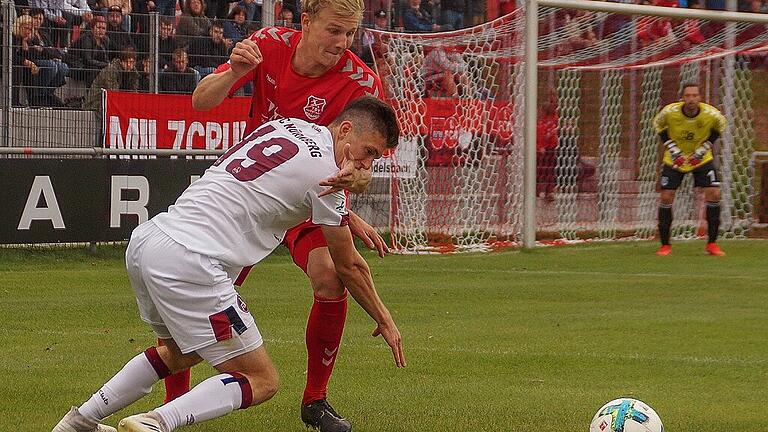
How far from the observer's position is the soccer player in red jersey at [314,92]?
5746 millimetres

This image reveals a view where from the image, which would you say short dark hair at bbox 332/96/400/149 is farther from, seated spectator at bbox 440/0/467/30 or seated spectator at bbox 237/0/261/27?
seated spectator at bbox 440/0/467/30

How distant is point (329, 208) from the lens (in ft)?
16.0

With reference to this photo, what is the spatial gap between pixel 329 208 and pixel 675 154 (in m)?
11.7

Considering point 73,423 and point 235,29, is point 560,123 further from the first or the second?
point 73,423

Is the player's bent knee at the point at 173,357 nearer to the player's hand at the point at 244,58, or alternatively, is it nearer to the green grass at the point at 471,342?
the green grass at the point at 471,342

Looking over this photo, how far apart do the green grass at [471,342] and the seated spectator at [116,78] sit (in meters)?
1.64

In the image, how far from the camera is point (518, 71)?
16484 mm

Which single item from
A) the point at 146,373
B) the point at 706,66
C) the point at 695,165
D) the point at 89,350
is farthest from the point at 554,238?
the point at 146,373

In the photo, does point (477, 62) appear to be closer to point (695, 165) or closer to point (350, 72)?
point (695, 165)

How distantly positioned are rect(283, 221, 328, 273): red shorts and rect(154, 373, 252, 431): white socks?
1.37 m

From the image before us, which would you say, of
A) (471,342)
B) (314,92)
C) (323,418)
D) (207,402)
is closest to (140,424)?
(207,402)

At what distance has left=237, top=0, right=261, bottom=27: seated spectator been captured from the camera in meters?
15.7

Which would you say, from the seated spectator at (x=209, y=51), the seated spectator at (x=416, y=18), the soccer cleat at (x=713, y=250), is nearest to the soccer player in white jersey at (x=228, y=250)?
the seated spectator at (x=209, y=51)

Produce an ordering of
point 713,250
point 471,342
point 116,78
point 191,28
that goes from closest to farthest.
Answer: point 471,342
point 116,78
point 191,28
point 713,250
